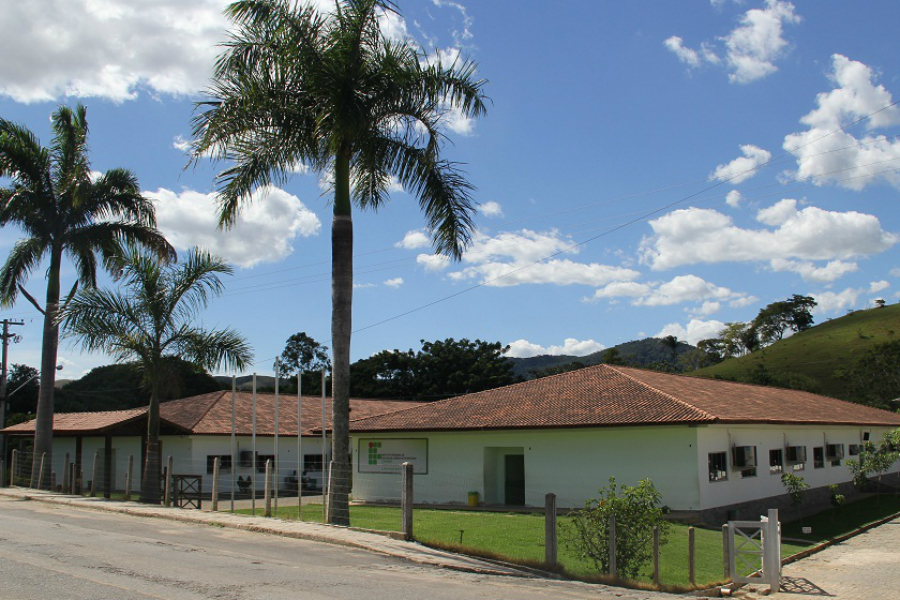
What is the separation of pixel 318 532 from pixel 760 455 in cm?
1740

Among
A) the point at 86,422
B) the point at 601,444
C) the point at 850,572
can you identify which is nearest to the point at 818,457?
the point at 601,444

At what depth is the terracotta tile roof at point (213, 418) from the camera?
3152 cm

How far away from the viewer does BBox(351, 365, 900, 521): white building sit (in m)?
22.6

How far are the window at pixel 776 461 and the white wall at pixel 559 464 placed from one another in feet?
22.4

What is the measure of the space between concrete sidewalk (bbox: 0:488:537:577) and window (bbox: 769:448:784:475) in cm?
1775

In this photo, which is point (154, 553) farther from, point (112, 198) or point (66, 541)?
point (112, 198)

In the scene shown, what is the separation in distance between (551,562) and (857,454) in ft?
99.1

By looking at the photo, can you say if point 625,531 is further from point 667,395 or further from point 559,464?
point 667,395

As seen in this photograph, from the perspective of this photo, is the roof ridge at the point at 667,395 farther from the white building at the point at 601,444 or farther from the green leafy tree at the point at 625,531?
the green leafy tree at the point at 625,531

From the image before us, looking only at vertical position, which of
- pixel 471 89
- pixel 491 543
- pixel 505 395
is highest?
pixel 471 89

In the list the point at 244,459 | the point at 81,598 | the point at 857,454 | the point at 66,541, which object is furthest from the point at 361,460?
the point at 857,454

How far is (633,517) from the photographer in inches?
515

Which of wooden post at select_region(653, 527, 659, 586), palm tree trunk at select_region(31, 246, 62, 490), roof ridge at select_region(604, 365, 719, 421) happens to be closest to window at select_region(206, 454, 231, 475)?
palm tree trunk at select_region(31, 246, 62, 490)

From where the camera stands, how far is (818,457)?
32281 millimetres
